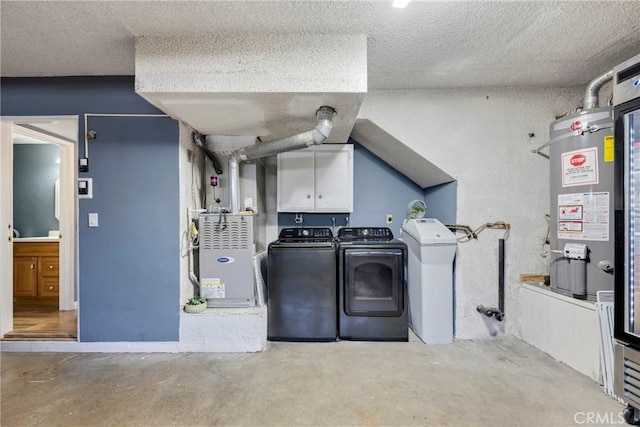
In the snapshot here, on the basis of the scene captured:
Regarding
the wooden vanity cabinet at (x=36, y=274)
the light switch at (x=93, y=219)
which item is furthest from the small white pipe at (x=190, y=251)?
the wooden vanity cabinet at (x=36, y=274)

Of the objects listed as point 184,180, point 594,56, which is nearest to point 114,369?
point 184,180

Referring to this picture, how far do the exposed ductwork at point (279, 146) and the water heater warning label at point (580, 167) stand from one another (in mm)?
1845

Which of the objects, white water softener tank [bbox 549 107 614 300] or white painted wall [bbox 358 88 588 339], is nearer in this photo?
white water softener tank [bbox 549 107 614 300]

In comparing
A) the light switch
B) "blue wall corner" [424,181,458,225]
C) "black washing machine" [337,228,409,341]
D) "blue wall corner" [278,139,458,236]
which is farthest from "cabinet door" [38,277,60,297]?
"blue wall corner" [424,181,458,225]

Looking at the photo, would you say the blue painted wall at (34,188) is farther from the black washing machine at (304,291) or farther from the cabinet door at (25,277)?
the black washing machine at (304,291)

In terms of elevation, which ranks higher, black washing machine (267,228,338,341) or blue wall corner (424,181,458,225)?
blue wall corner (424,181,458,225)

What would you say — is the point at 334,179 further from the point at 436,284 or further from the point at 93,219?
the point at 93,219

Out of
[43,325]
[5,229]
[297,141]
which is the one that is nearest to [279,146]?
[297,141]

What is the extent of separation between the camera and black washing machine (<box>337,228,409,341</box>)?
2623 millimetres

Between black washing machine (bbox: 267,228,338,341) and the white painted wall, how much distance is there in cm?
126

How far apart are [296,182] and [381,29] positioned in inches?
65.9

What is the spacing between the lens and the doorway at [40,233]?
2.66 meters

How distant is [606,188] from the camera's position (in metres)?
1.92

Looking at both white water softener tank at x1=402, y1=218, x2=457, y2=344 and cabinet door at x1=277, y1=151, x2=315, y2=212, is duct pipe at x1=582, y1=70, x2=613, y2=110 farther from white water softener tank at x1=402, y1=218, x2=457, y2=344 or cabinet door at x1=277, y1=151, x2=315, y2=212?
cabinet door at x1=277, y1=151, x2=315, y2=212
